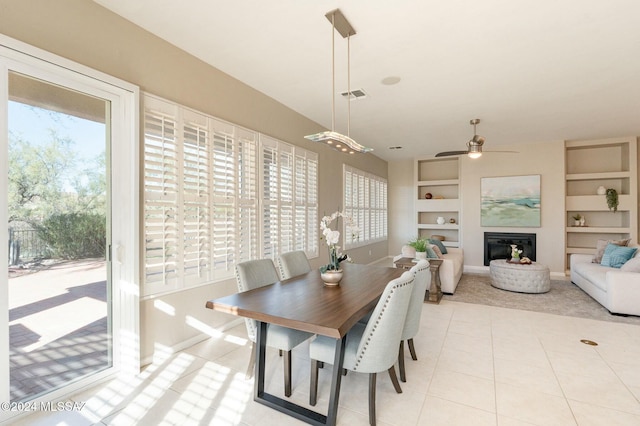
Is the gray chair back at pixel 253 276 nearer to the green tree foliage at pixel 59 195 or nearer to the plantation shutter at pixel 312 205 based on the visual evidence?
the green tree foliage at pixel 59 195

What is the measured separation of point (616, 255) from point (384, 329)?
517 centimetres

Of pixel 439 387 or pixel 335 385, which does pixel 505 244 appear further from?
pixel 335 385

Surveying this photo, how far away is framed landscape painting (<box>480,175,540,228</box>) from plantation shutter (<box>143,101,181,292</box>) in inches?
273

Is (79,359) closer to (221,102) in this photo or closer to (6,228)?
(6,228)

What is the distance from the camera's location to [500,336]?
3359 mm

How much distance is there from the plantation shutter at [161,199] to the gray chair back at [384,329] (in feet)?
6.41

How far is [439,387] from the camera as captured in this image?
239 centimetres

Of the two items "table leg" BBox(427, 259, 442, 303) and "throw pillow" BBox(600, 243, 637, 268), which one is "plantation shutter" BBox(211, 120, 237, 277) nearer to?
"table leg" BBox(427, 259, 442, 303)

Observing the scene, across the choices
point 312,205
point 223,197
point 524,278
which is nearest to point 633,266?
point 524,278

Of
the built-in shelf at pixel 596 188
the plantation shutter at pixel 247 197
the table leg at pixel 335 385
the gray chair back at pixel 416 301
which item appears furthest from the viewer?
the built-in shelf at pixel 596 188

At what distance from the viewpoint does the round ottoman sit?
5039 mm

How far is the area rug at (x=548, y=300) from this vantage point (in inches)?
160

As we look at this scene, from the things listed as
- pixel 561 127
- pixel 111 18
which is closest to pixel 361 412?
pixel 111 18

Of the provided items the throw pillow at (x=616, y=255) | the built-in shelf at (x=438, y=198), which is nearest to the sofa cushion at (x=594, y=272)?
the throw pillow at (x=616, y=255)
